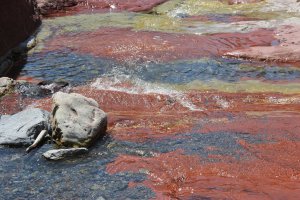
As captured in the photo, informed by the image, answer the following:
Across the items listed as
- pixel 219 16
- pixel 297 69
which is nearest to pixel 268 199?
pixel 297 69

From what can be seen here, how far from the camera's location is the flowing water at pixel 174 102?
468 cm

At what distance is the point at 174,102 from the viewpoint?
7.22 meters

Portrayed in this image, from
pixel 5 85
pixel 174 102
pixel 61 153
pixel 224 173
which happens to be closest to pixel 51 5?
pixel 5 85

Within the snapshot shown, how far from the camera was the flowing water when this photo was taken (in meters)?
4.68

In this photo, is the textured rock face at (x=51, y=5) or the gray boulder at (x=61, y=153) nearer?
the gray boulder at (x=61, y=153)

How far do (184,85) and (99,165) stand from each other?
3.41 meters

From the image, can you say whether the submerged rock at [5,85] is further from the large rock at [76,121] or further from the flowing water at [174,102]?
the large rock at [76,121]

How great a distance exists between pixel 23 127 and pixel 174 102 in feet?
8.17

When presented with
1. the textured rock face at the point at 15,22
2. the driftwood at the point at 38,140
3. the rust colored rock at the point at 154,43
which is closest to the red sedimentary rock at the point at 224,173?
the driftwood at the point at 38,140

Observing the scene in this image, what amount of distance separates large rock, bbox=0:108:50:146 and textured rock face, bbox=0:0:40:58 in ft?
12.5

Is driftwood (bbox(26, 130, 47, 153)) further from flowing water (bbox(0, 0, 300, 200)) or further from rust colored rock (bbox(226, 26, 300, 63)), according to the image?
rust colored rock (bbox(226, 26, 300, 63))

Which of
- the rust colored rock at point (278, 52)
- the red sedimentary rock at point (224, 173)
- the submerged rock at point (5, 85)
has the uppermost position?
the rust colored rock at point (278, 52)

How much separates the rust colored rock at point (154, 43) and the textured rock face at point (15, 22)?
810 mm

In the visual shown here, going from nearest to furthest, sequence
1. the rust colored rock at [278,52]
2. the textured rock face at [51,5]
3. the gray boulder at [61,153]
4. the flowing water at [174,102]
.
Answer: the flowing water at [174,102] < the gray boulder at [61,153] < the rust colored rock at [278,52] < the textured rock face at [51,5]
